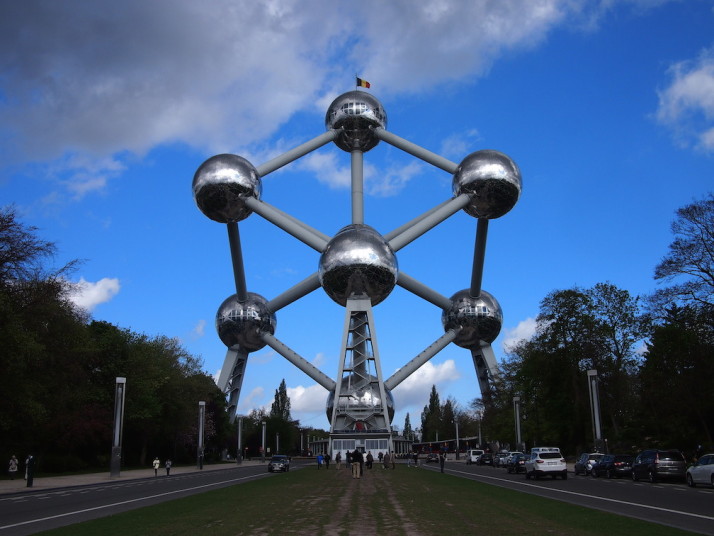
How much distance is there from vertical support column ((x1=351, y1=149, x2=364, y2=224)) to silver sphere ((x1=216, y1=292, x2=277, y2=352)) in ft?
32.1

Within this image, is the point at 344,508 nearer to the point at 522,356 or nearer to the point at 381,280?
the point at 381,280

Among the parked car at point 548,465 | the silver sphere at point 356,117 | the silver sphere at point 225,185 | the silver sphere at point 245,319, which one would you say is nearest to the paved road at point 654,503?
the parked car at point 548,465

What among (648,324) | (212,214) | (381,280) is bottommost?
(648,324)

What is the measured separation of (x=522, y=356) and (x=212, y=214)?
82.7 ft

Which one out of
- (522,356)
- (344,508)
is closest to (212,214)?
(522,356)

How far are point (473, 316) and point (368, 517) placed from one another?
4103 centimetres

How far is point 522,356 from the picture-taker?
54.2m

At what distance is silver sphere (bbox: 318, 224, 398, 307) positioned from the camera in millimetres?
40312

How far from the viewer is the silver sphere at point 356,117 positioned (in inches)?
1914

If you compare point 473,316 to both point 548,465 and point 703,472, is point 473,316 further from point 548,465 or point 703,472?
point 703,472

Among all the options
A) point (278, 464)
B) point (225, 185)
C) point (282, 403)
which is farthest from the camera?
point (282, 403)

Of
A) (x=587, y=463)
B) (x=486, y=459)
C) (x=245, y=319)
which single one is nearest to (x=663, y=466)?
(x=587, y=463)

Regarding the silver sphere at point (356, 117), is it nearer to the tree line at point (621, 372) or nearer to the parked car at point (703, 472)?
the tree line at point (621, 372)

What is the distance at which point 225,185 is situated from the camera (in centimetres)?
4281
